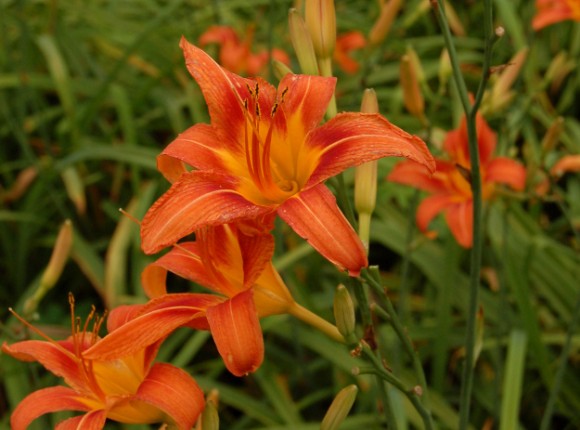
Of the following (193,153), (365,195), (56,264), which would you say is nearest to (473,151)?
(365,195)

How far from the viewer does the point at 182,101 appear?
324 centimetres

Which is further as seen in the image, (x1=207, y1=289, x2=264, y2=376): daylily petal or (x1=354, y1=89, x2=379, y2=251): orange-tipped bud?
(x1=354, y1=89, x2=379, y2=251): orange-tipped bud

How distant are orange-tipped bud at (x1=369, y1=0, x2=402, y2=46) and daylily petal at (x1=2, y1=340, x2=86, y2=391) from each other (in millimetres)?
1112

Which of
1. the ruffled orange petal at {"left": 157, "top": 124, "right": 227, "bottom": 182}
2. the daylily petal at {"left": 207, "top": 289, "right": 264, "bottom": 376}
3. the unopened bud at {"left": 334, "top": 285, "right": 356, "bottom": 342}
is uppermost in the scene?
the ruffled orange petal at {"left": 157, "top": 124, "right": 227, "bottom": 182}

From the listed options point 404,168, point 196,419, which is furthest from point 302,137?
point 404,168

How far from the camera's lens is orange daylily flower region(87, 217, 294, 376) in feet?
3.18

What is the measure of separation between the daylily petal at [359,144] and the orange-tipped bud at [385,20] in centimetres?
87

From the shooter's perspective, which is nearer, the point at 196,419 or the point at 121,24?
the point at 196,419

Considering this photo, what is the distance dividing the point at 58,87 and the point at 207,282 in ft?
7.15

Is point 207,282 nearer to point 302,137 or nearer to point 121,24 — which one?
point 302,137

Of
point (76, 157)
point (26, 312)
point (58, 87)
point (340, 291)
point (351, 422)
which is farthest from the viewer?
point (58, 87)

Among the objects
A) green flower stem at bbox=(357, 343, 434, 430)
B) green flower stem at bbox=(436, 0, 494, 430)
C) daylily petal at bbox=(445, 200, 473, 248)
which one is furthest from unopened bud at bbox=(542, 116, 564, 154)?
green flower stem at bbox=(357, 343, 434, 430)

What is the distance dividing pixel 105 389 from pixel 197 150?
0.39m

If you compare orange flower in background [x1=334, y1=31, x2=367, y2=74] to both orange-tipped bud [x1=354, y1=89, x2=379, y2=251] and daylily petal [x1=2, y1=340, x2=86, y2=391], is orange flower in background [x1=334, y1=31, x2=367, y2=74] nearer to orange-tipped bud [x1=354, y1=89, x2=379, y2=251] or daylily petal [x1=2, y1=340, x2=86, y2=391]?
orange-tipped bud [x1=354, y1=89, x2=379, y2=251]
